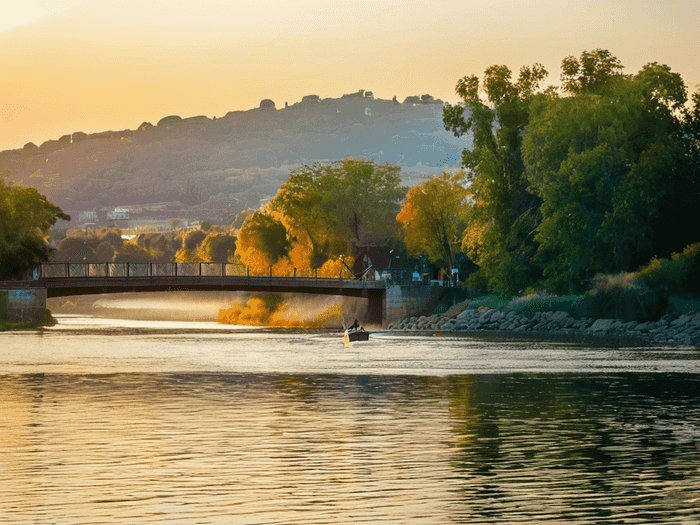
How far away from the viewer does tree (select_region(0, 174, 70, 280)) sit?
146 m

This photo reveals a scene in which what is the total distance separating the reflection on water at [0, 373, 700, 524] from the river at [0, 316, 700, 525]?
0.08 metres

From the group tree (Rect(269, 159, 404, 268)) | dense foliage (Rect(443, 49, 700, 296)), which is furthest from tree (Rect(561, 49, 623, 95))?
tree (Rect(269, 159, 404, 268))

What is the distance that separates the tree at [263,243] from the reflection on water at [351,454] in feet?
402

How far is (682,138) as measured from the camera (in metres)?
132

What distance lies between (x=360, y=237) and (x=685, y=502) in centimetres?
16415

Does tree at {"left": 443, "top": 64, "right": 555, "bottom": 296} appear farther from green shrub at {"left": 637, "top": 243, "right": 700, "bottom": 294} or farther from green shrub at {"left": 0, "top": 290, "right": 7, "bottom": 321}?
green shrub at {"left": 0, "top": 290, "right": 7, "bottom": 321}

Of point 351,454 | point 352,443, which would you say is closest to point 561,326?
point 352,443

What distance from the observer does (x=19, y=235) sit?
148250 millimetres

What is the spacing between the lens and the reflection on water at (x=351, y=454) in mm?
30562

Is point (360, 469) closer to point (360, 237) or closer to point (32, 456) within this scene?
point (32, 456)

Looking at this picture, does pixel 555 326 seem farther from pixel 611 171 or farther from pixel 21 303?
pixel 21 303

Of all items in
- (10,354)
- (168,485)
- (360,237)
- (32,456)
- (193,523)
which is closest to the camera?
(193,523)

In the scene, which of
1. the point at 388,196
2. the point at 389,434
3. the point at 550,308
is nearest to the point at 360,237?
the point at 388,196

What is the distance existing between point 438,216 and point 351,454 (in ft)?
420
